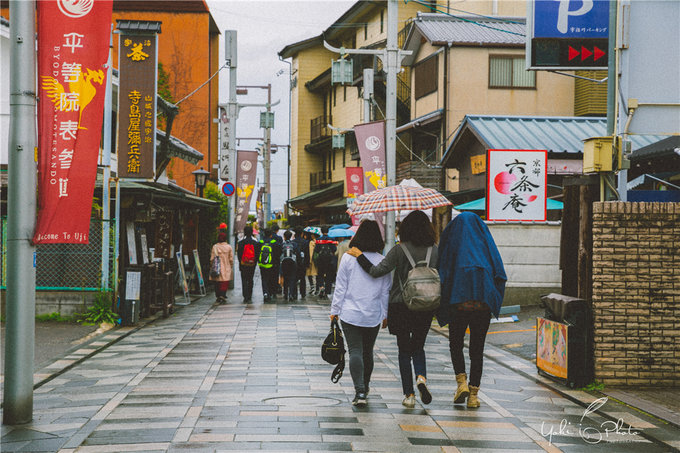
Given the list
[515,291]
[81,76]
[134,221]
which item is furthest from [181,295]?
[81,76]

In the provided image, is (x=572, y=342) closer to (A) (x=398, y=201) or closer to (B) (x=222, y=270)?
(A) (x=398, y=201)

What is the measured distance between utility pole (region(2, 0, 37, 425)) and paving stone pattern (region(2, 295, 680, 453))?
46 cm

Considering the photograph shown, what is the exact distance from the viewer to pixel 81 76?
8.04 meters

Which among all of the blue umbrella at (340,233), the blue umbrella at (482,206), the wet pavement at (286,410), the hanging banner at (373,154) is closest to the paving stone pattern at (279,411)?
the wet pavement at (286,410)

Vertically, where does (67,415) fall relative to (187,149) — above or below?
below

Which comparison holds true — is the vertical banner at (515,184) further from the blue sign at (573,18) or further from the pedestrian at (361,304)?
the pedestrian at (361,304)

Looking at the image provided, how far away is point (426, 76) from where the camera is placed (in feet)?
105

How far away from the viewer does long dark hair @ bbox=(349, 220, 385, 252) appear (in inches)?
324

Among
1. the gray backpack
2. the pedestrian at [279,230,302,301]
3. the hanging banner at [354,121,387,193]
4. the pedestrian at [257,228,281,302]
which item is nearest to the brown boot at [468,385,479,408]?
the gray backpack

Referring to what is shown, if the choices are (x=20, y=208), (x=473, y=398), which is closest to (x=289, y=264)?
(x=473, y=398)

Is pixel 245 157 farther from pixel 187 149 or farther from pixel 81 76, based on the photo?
pixel 81 76

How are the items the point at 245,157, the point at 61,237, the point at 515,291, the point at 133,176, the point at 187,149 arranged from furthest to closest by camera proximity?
the point at 245,157 → the point at 187,149 → the point at 515,291 → the point at 133,176 → the point at 61,237

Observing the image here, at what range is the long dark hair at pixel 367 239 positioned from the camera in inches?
324

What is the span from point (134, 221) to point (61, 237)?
34.1ft
